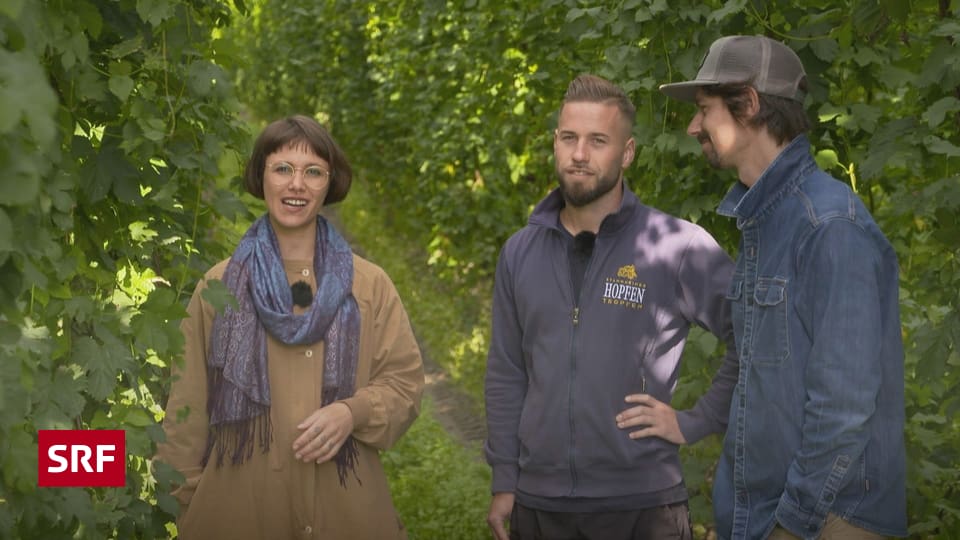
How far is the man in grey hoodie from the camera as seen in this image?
145 inches

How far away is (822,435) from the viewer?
2.80 meters

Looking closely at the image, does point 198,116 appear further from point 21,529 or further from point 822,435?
point 822,435

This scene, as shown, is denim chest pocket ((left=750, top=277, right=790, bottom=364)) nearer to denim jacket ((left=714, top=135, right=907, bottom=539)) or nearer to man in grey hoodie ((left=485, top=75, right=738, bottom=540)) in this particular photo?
denim jacket ((left=714, top=135, right=907, bottom=539))

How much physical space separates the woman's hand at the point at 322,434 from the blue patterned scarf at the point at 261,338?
10cm

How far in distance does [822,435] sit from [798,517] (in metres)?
0.21

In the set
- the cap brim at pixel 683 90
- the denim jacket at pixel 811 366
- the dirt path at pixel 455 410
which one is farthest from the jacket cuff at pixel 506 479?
the dirt path at pixel 455 410

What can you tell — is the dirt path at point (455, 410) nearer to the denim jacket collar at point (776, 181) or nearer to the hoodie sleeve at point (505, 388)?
the hoodie sleeve at point (505, 388)

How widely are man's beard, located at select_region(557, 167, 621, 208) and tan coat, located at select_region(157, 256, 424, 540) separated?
74 cm

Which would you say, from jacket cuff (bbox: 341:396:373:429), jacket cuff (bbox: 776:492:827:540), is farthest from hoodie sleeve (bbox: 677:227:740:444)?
jacket cuff (bbox: 341:396:373:429)

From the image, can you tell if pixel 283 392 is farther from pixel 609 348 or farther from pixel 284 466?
pixel 609 348

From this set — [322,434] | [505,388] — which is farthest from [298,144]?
[505,388]

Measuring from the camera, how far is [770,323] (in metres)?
3.02

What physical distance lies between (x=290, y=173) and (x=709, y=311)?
1.32 meters

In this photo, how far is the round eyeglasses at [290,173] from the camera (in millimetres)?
3723
